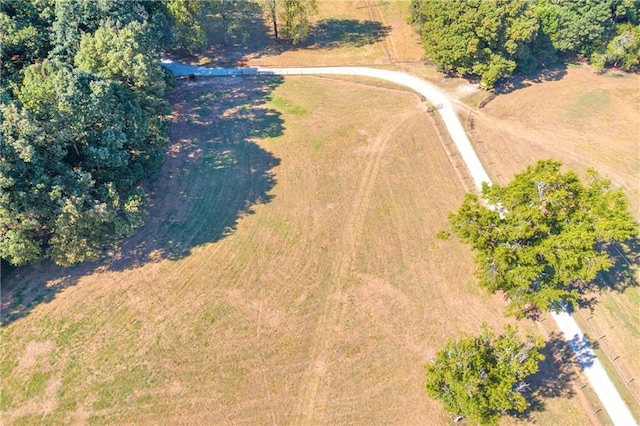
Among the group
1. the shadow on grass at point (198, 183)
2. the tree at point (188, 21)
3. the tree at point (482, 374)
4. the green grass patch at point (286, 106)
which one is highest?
the tree at point (188, 21)

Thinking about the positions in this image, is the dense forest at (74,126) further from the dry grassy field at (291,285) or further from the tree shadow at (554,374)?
the tree shadow at (554,374)

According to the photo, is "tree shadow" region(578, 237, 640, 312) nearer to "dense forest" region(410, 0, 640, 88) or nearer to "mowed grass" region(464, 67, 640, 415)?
"mowed grass" region(464, 67, 640, 415)

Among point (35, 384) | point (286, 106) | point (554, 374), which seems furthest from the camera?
point (286, 106)

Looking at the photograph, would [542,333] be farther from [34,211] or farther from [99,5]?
[99,5]

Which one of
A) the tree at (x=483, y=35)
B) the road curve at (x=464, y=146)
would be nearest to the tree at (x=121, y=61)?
the road curve at (x=464, y=146)

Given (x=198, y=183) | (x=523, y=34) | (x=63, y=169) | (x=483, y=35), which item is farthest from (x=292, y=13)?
(x=63, y=169)

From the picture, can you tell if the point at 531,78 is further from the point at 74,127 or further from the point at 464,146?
the point at 74,127
